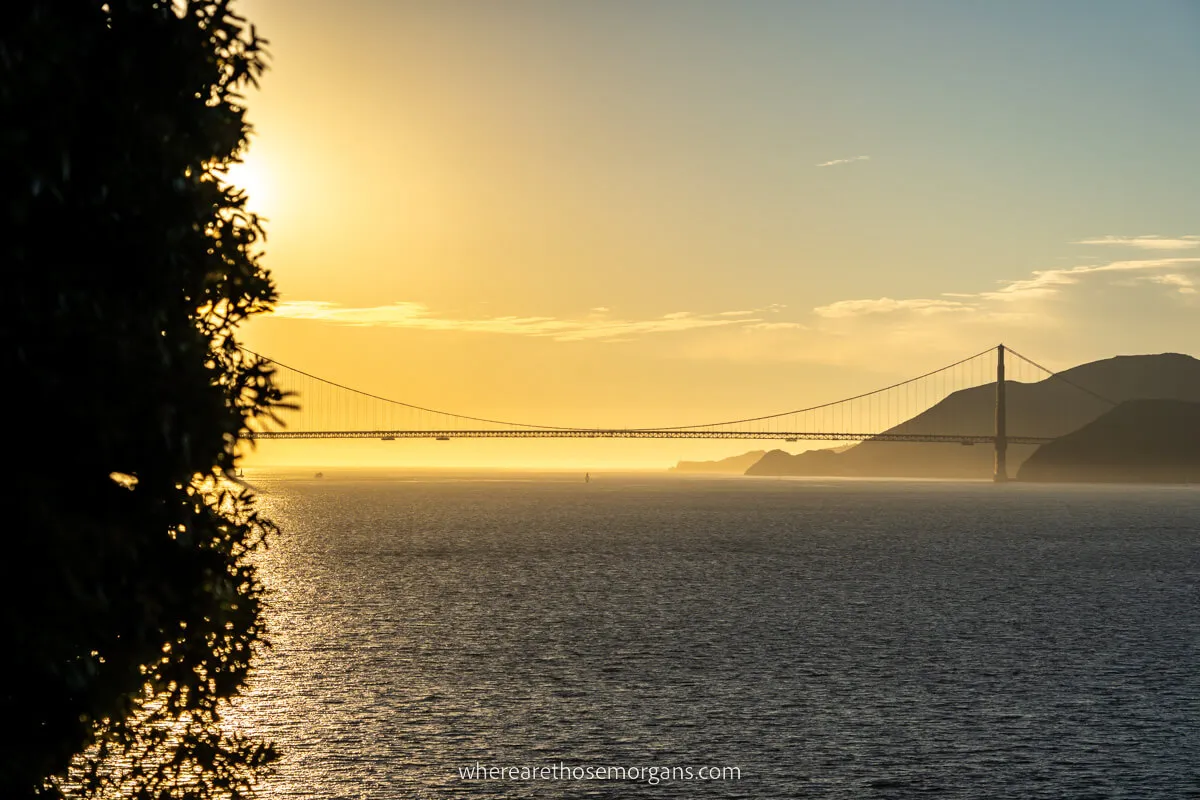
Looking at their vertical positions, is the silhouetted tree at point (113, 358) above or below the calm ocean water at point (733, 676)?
above

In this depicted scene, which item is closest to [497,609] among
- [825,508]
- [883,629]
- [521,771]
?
[883,629]

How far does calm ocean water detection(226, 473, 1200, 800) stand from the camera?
2105 centimetres

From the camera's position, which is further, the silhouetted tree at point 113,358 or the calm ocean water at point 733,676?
the calm ocean water at point 733,676

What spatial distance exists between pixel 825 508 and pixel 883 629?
420 ft

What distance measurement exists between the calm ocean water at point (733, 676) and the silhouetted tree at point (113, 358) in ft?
13.7

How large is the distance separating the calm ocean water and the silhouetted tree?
4.17 meters

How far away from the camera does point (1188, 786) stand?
19.9m

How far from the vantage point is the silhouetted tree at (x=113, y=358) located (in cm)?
982

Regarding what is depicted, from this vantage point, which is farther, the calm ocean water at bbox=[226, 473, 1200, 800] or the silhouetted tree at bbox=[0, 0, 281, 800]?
the calm ocean water at bbox=[226, 473, 1200, 800]

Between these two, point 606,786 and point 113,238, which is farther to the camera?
point 606,786

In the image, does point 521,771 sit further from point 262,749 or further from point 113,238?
point 113,238

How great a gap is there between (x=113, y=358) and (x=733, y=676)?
23852 millimetres

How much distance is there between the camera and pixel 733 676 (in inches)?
1232

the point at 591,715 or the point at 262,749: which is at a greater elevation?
the point at 262,749
